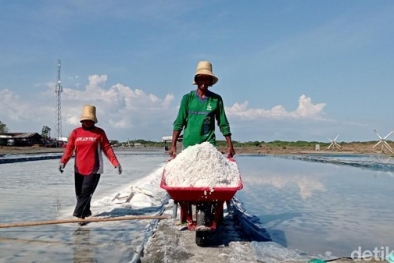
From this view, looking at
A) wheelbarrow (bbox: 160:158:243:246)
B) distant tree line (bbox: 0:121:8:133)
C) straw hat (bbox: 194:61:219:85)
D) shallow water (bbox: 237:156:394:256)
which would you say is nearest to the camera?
wheelbarrow (bbox: 160:158:243:246)

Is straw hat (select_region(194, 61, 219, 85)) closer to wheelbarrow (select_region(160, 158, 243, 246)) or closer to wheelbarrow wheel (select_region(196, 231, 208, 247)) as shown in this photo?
wheelbarrow (select_region(160, 158, 243, 246))

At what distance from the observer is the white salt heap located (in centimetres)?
389

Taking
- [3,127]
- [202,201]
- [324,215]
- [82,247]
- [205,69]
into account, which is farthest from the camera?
[3,127]

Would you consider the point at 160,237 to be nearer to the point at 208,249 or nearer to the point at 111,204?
the point at 208,249

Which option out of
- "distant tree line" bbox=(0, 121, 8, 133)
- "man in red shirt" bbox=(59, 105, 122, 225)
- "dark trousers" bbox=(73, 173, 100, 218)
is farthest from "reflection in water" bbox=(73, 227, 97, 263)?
"distant tree line" bbox=(0, 121, 8, 133)

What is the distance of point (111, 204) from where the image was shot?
6.74 m

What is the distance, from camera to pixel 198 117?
178 inches

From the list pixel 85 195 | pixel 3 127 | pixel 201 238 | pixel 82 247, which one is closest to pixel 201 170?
pixel 201 238

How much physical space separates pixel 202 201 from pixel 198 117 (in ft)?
3.24

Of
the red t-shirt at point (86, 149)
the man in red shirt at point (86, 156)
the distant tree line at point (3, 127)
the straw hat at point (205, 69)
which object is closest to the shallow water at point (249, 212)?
the man in red shirt at point (86, 156)

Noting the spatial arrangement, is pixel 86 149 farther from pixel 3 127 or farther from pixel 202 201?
pixel 3 127

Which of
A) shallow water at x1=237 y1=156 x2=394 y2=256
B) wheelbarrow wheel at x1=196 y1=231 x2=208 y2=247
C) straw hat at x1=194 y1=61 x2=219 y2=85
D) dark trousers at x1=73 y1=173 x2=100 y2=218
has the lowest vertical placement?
shallow water at x1=237 y1=156 x2=394 y2=256

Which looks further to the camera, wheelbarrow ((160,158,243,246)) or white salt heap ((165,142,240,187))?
white salt heap ((165,142,240,187))

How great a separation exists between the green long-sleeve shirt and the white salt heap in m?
0.34
